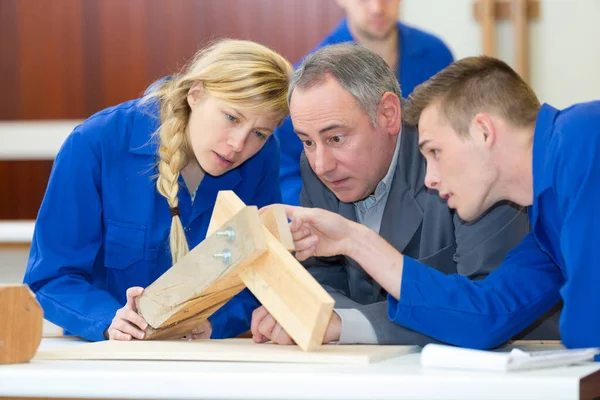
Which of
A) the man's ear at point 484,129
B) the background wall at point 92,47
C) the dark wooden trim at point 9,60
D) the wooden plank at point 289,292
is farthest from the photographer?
the dark wooden trim at point 9,60

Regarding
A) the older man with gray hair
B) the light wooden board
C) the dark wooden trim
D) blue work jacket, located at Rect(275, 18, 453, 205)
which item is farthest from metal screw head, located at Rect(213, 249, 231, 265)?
the dark wooden trim

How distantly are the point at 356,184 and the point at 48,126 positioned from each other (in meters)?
2.50

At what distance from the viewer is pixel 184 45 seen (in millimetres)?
3875

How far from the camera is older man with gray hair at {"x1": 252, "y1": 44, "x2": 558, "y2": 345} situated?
1.78 m

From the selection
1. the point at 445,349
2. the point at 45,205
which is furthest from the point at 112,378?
the point at 45,205

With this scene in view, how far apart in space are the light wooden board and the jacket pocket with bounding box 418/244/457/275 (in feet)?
1.04

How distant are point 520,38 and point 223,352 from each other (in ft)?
8.30

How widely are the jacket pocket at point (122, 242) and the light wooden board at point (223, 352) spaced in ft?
1.53

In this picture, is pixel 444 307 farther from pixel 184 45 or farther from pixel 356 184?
pixel 184 45

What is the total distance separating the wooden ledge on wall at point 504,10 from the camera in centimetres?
353

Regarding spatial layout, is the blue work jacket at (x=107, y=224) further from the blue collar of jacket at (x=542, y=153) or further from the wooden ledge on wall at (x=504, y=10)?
the wooden ledge on wall at (x=504, y=10)

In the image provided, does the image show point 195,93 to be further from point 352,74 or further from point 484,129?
point 484,129

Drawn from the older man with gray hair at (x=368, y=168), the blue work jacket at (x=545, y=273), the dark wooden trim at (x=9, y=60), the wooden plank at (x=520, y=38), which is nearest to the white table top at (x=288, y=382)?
the blue work jacket at (x=545, y=273)

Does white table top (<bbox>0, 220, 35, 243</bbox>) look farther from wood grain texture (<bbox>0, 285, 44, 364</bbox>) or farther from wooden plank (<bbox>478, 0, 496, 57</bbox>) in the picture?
wood grain texture (<bbox>0, 285, 44, 364</bbox>)
